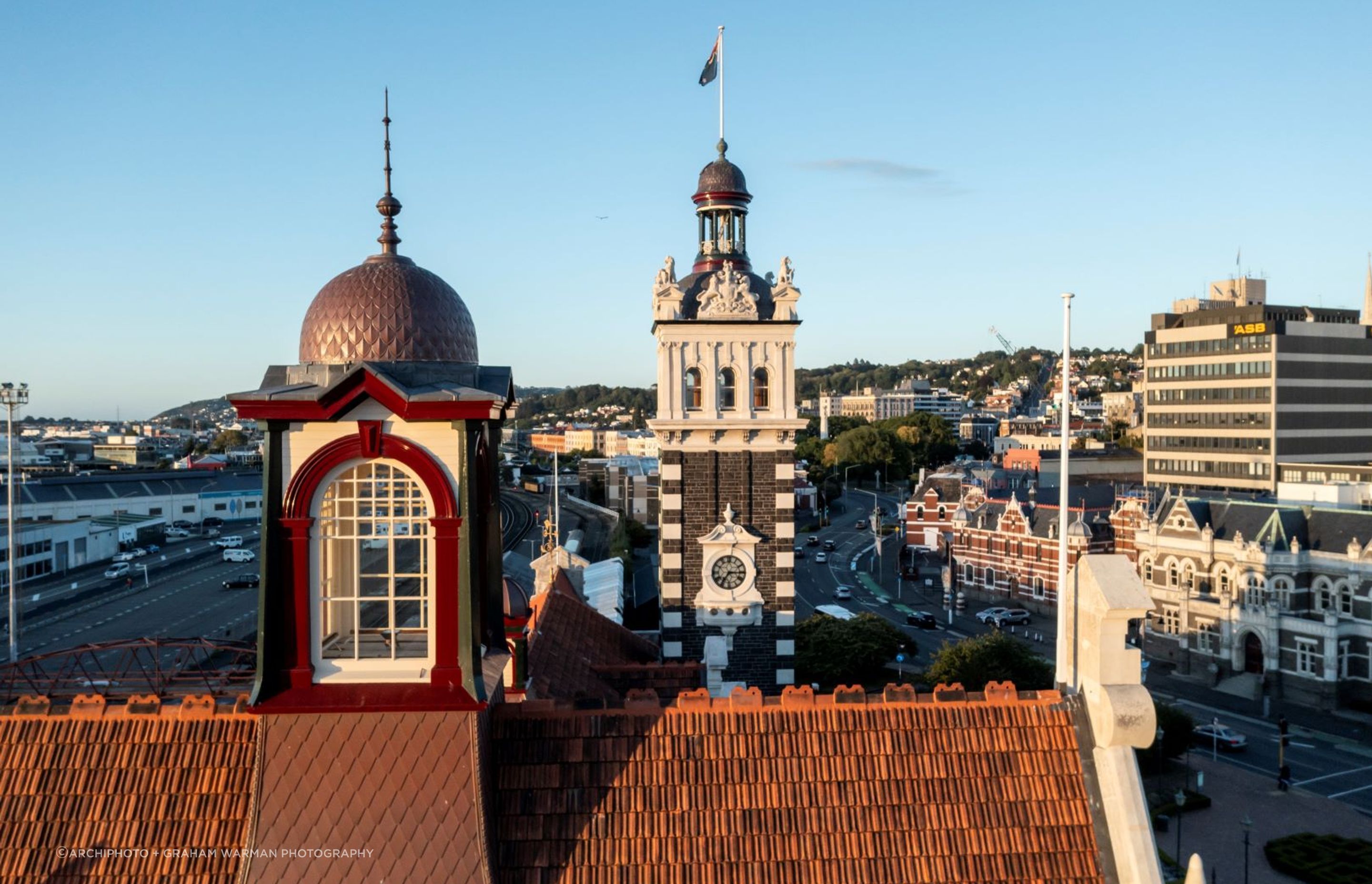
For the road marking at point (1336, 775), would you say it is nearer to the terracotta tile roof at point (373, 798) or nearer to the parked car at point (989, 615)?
the parked car at point (989, 615)

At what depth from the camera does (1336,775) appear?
46.2m

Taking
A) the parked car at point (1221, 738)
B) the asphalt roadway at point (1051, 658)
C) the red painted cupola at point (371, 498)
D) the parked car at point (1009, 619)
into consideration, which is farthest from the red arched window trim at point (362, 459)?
the parked car at point (1009, 619)

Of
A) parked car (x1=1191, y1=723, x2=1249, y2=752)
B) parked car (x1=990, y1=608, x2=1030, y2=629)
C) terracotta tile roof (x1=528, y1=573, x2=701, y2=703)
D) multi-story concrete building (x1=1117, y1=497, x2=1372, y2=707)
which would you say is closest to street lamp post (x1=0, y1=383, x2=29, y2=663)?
terracotta tile roof (x1=528, y1=573, x2=701, y2=703)

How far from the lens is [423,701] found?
10633 millimetres

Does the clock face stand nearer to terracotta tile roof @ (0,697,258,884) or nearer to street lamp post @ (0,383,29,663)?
terracotta tile roof @ (0,697,258,884)

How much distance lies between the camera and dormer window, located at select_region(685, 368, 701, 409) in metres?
23.7

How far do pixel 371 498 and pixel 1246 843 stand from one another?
117 ft

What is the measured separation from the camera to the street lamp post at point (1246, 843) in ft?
118

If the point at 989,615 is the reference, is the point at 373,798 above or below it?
above

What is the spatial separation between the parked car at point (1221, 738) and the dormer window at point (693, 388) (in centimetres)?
3614

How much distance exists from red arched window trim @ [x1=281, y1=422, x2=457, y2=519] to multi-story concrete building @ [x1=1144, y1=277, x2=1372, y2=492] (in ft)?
286

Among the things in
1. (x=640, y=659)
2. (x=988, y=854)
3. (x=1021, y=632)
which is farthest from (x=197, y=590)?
(x=988, y=854)

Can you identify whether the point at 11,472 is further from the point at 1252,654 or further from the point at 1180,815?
the point at 1252,654

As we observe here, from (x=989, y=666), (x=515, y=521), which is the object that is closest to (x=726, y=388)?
(x=989, y=666)
